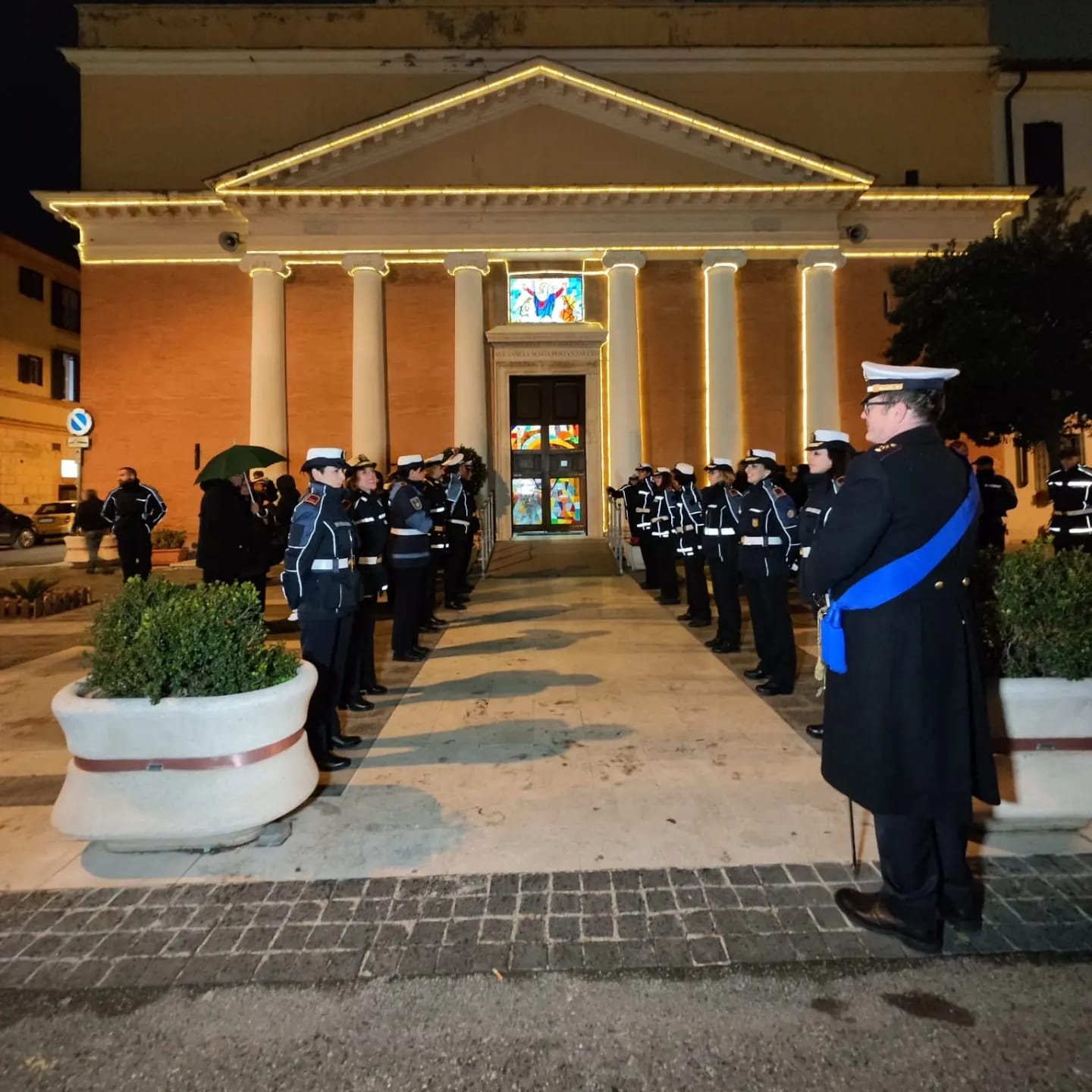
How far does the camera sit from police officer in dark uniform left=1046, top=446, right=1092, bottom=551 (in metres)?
9.99

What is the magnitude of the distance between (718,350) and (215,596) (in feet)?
62.6

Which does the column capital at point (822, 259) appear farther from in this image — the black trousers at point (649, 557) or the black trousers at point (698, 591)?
the black trousers at point (698, 591)

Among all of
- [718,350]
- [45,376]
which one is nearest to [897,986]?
[718,350]

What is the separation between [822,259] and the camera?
21.3m

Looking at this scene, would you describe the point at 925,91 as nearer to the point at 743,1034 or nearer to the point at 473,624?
the point at 473,624

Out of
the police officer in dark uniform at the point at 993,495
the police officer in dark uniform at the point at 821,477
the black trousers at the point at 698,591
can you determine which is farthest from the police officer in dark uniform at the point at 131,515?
the police officer in dark uniform at the point at 993,495

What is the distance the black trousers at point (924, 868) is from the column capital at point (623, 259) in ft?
64.8

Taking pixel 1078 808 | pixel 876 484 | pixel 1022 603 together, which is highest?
pixel 876 484

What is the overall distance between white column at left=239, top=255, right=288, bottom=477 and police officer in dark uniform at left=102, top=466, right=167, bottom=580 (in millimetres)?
9735

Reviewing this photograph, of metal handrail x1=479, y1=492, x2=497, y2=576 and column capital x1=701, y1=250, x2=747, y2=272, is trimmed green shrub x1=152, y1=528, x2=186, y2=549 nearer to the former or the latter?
metal handrail x1=479, y1=492, x2=497, y2=576

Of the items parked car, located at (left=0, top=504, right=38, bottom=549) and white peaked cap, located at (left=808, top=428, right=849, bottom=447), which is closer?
white peaked cap, located at (left=808, top=428, right=849, bottom=447)

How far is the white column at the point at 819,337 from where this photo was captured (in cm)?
2139

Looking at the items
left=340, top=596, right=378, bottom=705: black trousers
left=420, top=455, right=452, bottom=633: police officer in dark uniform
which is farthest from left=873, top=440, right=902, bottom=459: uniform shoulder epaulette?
left=420, top=455, right=452, bottom=633: police officer in dark uniform

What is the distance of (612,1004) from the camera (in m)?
2.80
